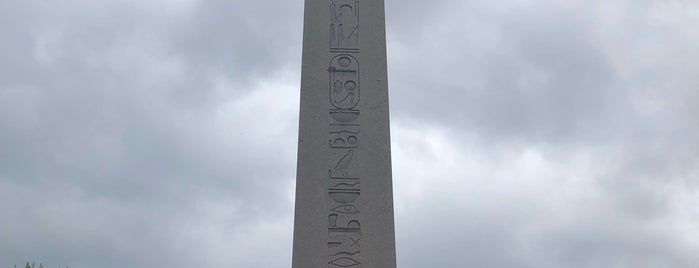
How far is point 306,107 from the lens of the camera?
8570mm

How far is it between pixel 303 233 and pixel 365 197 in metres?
0.56

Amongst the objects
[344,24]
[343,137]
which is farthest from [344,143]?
[344,24]

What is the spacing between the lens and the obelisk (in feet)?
26.4

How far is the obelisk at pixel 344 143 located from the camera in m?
8.05

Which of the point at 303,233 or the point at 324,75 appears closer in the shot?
the point at 303,233

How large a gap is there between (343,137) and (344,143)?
6 cm

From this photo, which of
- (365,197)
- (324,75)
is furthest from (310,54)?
(365,197)

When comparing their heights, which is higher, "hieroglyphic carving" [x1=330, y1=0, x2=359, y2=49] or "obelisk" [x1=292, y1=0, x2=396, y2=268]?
"hieroglyphic carving" [x1=330, y1=0, x2=359, y2=49]

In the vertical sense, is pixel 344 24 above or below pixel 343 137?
above

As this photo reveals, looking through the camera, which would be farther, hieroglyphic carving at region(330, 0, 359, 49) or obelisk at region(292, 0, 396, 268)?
hieroglyphic carving at region(330, 0, 359, 49)

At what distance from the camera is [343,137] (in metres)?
8.41

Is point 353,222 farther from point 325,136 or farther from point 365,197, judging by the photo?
point 325,136

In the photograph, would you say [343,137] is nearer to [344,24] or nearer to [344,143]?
[344,143]

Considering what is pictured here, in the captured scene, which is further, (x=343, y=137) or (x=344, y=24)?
(x=344, y=24)
